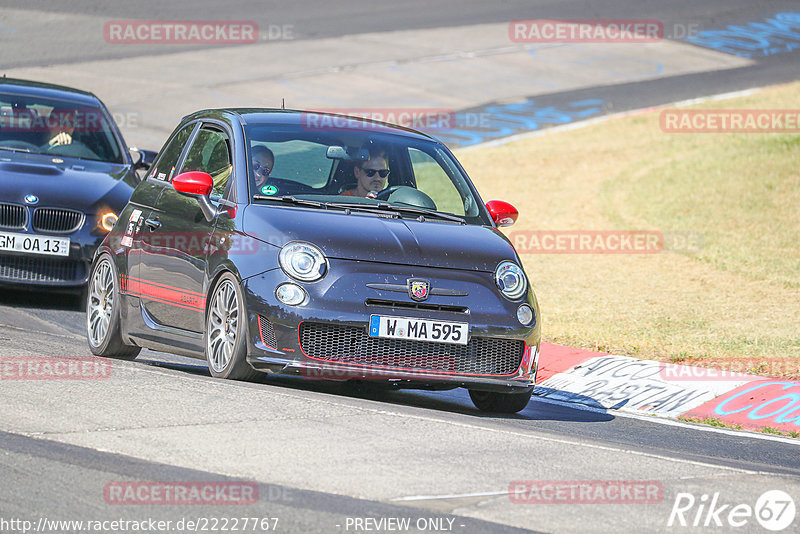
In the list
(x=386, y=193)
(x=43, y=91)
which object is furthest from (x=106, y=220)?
(x=386, y=193)

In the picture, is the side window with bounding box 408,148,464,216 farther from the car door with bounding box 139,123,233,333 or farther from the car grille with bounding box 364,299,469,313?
the car door with bounding box 139,123,233,333

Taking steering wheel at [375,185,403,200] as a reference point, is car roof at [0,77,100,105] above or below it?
above

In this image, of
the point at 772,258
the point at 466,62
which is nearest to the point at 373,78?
the point at 466,62

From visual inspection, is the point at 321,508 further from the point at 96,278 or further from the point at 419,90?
the point at 419,90

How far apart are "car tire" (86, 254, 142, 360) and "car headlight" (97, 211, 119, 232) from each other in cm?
209

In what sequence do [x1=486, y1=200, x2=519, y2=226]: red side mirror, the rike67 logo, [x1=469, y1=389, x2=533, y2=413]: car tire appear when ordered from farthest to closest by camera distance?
[x1=486, y1=200, x2=519, y2=226]: red side mirror
[x1=469, y1=389, x2=533, y2=413]: car tire
the rike67 logo

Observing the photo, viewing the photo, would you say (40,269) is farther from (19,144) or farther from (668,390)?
(668,390)

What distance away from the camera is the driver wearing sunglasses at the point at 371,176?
9.03 meters

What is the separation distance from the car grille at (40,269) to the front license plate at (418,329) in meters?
5.08

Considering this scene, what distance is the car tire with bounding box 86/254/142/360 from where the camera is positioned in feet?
32.1

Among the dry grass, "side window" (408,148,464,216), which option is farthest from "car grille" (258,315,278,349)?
the dry grass

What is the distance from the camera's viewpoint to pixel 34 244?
12086 millimetres

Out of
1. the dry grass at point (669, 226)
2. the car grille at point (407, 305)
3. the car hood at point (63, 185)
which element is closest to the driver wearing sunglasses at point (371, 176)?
the car grille at point (407, 305)

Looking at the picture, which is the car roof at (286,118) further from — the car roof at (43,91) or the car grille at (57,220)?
the car roof at (43,91)
